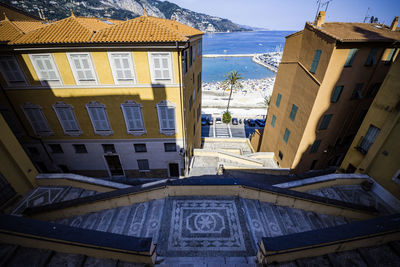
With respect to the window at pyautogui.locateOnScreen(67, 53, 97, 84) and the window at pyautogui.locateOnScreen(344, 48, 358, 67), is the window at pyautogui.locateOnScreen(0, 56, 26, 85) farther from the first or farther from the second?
the window at pyautogui.locateOnScreen(344, 48, 358, 67)

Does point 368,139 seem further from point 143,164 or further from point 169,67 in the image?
point 143,164

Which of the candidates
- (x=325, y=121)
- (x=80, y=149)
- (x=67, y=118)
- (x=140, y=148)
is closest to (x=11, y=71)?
(x=67, y=118)

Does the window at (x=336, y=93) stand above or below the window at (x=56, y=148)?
above

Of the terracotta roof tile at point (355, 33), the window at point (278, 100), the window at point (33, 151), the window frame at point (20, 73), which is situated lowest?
the window at point (33, 151)

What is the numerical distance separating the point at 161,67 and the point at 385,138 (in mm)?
15063

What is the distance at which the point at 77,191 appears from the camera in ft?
37.4

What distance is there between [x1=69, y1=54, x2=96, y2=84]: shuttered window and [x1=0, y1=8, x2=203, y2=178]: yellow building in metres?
0.07

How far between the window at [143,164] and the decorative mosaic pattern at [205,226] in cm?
889

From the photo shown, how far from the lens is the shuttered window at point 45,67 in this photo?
11.8m

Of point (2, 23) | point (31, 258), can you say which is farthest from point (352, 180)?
point (2, 23)

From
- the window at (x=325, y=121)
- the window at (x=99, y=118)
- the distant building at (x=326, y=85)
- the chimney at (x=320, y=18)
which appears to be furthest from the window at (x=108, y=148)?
the chimney at (x=320, y=18)

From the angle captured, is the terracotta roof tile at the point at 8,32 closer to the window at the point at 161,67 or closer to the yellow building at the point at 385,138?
the window at the point at 161,67

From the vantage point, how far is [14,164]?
33.0 feet

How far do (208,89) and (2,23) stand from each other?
6366 centimetres
